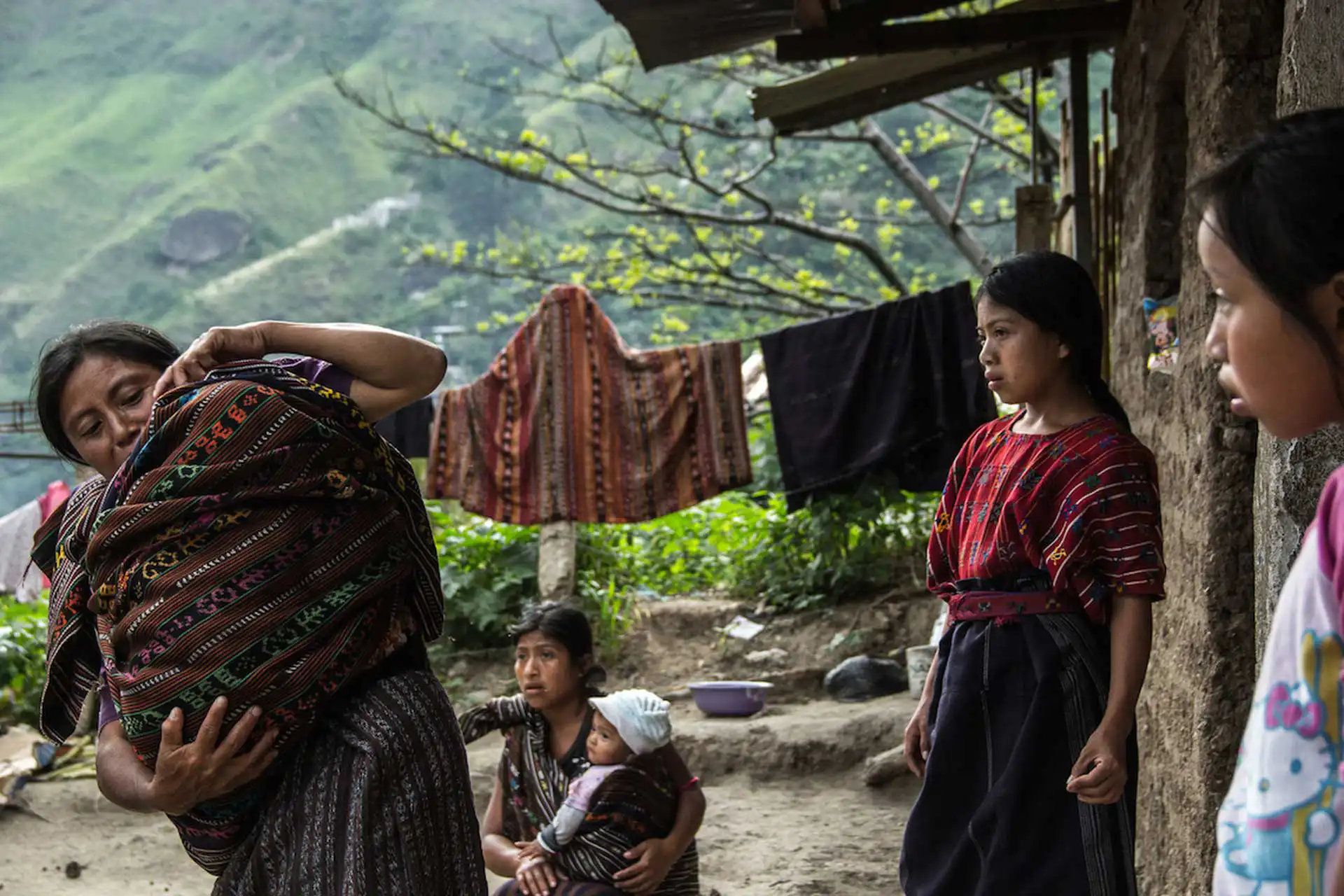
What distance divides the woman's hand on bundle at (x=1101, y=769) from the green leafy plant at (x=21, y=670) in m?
6.43

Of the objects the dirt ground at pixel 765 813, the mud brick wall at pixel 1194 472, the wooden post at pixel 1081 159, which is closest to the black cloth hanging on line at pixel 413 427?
the dirt ground at pixel 765 813

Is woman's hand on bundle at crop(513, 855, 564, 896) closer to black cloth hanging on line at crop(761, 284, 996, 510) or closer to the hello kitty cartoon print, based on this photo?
the hello kitty cartoon print

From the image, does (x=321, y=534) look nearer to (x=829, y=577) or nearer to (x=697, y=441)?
(x=697, y=441)

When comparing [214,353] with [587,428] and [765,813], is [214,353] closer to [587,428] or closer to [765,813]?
[765,813]

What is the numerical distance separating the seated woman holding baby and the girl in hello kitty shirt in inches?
87.6

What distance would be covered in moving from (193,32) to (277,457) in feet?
183

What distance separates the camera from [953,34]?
4.78 metres

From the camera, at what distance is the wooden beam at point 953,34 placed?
184 inches

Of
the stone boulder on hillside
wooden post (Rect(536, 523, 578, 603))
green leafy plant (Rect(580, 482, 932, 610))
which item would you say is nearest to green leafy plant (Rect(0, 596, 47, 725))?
wooden post (Rect(536, 523, 578, 603))

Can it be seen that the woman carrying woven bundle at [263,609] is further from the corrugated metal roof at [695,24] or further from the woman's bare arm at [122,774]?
the corrugated metal roof at [695,24]

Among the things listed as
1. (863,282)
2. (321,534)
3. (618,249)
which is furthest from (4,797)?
(863,282)

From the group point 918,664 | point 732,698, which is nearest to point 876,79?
point 918,664

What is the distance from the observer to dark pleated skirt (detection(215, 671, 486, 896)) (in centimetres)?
177

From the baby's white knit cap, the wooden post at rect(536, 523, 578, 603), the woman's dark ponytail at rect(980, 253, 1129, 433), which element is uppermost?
the woman's dark ponytail at rect(980, 253, 1129, 433)
